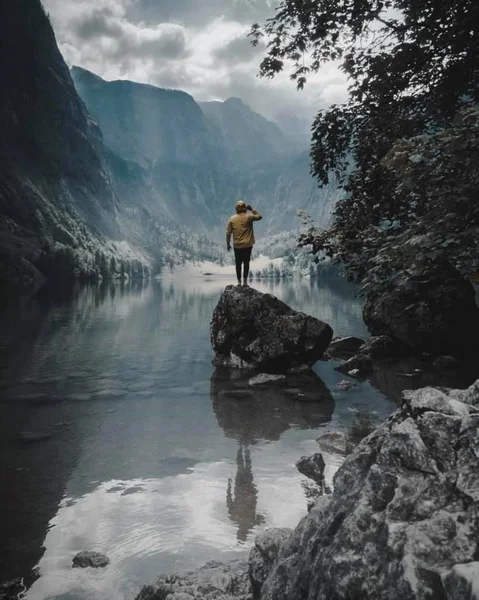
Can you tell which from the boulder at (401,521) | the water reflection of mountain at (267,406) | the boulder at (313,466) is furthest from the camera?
the water reflection of mountain at (267,406)

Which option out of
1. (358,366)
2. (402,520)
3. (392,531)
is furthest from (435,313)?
(392,531)

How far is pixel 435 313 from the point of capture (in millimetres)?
19625

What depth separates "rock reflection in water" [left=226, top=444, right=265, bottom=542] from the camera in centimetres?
698

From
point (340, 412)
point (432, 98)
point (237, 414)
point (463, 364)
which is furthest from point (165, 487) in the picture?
point (432, 98)

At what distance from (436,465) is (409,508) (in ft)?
1.18

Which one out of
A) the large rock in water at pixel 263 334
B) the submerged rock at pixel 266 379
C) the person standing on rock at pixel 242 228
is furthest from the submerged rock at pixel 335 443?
the person standing on rock at pixel 242 228

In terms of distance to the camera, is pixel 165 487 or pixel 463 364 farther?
pixel 463 364

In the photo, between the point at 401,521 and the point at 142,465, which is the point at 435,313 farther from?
the point at 401,521

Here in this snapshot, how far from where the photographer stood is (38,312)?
44.9 meters

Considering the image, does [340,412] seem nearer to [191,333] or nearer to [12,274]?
[191,333]

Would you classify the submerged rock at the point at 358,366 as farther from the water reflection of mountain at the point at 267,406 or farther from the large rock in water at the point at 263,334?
the water reflection of mountain at the point at 267,406

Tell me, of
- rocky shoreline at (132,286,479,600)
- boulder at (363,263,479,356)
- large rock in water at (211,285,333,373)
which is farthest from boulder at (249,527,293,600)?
boulder at (363,263,479,356)

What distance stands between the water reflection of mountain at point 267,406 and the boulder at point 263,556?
6.11 metres

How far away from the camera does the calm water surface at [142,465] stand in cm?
620
